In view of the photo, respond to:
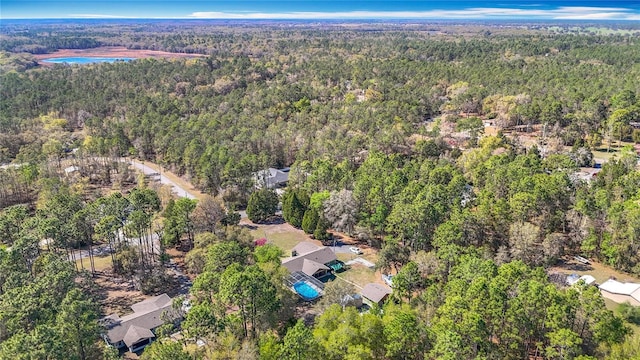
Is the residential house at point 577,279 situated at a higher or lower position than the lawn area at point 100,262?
lower

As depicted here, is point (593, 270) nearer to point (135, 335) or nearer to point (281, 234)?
point (281, 234)

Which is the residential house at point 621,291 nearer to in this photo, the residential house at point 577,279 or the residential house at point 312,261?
the residential house at point 577,279

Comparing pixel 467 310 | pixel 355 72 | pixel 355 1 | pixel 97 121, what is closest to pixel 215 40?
pixel 355 1

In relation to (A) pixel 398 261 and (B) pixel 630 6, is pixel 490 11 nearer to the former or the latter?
(B) pixel 630 6

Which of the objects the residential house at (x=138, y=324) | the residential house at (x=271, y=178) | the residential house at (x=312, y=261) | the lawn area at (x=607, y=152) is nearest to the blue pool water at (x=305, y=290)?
the residential house at (x=312, y=261)

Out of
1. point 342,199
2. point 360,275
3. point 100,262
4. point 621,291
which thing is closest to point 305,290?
point 360,275

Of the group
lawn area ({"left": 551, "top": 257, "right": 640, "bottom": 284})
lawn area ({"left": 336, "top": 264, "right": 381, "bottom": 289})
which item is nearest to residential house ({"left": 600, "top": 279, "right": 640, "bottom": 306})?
lawn area ({"left": 551, "top": 257, "right": 640, "bottom": 284})

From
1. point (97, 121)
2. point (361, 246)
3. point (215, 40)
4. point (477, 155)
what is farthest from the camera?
point (215, 40)
